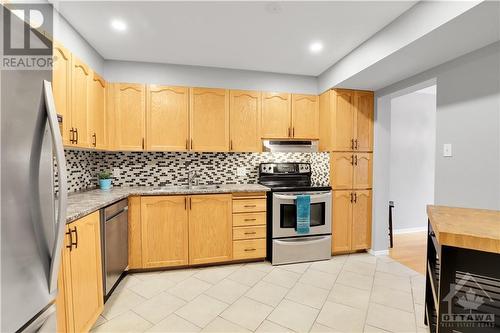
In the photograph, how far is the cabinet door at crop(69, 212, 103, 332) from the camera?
5.00ft

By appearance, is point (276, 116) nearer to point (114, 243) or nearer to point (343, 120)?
point (343, 120)

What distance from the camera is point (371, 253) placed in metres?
3.32

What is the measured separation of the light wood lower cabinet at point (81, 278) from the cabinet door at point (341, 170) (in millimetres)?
2670

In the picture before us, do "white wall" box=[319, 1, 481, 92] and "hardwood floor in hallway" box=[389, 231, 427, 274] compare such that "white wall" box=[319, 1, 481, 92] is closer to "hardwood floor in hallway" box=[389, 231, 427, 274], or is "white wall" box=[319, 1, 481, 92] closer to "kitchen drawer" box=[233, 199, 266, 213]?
"kitchen drawer" box=[233, 199, 266, 213]

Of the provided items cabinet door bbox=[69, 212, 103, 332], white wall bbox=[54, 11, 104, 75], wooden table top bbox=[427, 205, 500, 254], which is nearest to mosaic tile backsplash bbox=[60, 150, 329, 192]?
white wall bbox=[54, 11, 104, 75]

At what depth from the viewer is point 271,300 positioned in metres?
2.22

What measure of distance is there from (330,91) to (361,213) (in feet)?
5.58

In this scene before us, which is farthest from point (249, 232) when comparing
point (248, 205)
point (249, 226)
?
point (248, 205)

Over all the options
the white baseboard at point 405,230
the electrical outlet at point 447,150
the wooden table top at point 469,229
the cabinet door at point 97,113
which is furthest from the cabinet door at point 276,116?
the white baseboard at point 405,230

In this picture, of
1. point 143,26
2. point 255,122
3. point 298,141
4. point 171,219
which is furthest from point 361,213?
point 143,26

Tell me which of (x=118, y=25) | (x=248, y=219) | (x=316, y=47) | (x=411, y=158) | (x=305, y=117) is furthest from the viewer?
(x=411, y=158)

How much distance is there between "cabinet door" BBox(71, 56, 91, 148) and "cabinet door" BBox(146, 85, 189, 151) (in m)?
0.69

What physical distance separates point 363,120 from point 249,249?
2.28 meters

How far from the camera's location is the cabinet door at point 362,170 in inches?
130
